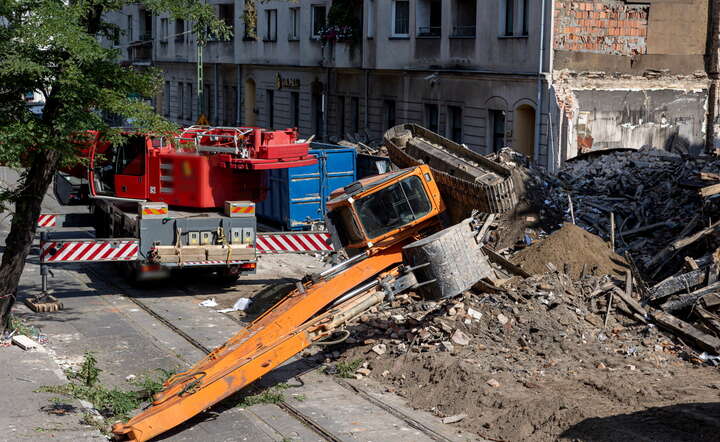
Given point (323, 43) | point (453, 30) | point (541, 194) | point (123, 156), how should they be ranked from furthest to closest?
point (323, 43), point (453, 30), point (541, 194), point (123, 156)

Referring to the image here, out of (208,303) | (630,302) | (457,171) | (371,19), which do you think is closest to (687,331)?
(630,302)

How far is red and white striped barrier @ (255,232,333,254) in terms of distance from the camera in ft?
54.4

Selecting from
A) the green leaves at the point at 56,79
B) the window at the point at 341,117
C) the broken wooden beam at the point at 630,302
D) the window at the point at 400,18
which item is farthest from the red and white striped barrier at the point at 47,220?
the window at the point at 341,117

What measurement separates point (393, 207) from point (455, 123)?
56.3 feet

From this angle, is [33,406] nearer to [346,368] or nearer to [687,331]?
[346,368]

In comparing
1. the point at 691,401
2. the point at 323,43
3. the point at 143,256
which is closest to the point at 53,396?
the point at 143,256

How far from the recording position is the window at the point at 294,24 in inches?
1497

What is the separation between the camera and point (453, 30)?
28016 millimetres

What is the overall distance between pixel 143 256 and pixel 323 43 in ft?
67.2

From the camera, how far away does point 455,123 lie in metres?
28.9

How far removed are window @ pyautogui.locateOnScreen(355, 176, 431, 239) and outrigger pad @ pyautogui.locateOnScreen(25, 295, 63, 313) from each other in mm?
6290

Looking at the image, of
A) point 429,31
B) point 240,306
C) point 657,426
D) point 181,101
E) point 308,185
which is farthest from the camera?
point 181,101

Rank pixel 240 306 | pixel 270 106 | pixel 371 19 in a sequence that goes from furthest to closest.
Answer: pixel 270 106 → pixel 371 19 → pixel 240 306

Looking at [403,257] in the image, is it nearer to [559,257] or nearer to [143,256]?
[559,257]
